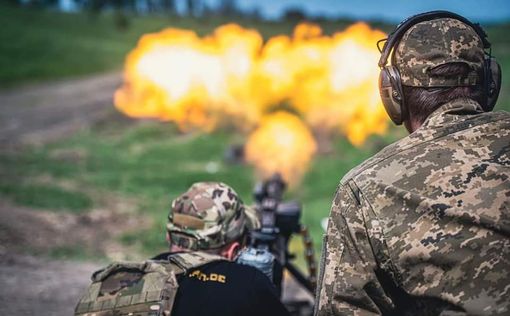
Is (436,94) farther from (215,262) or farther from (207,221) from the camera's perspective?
(207,221)

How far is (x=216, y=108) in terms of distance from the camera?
64.7 ft

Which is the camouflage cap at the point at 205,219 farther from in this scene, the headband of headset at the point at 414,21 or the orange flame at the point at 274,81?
the orange flame at the point at 274,81

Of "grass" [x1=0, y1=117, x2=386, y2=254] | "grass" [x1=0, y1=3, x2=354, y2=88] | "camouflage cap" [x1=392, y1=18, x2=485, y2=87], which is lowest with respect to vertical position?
"camouflage cap" [x1=392, y1=18, x2=485, y2=87]

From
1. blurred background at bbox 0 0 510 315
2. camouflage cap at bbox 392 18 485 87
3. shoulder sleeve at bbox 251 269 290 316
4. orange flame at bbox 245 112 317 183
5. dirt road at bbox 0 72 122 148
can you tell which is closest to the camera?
camouflage cap at bbox 392 18 485 87

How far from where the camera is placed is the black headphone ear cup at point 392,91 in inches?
84.5

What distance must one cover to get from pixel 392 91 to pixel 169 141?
1808cm

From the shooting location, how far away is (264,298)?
2939mm

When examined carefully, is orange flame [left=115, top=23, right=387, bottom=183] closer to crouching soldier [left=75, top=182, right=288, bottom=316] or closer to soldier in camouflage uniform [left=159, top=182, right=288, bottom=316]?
soldier in camouflage uniform [left=159, top=182, right=288, bottom=316]

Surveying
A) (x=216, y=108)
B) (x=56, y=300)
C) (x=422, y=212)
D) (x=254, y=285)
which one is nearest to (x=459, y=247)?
(x=422, y=212)

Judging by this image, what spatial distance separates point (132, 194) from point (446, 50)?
10986mm

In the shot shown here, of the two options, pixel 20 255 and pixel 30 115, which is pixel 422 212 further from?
pixel 30 115

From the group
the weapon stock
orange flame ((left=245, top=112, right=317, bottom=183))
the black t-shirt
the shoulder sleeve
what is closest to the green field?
orange flame ((left=245, top=112, right=317, bottom=183))

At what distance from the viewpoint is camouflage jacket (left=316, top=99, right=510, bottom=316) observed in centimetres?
181

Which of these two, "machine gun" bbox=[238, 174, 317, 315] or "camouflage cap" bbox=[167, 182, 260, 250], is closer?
"camouflage cap" bbox=[167, 182, 260, 250]
